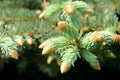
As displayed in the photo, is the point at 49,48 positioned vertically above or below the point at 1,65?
above

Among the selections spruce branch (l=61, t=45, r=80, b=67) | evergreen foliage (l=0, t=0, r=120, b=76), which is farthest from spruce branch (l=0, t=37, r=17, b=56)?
spruce branch (l=61, t=45, r=80, b=67)

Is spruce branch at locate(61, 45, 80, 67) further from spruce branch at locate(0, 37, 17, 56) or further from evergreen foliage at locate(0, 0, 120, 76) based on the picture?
spruce branch at locate(0, 37, 17, 56)

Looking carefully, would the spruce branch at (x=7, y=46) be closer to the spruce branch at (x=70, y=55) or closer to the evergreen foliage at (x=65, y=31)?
the evergreen foliage at (x=65, y=31)

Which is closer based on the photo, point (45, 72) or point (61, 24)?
point (61, 24)

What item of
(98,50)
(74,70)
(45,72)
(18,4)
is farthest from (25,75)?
(98,50)

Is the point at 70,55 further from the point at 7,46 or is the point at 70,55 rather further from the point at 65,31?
the point at 7,46

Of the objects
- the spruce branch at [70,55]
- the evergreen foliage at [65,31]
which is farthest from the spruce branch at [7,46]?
the spruce branch at [70,55]

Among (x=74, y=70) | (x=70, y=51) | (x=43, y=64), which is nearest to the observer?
(x=70, y=51)

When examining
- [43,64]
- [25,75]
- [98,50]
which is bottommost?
[25,75]

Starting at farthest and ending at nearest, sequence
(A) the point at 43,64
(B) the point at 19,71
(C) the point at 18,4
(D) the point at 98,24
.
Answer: (B) the point at 19,71, (A) the point at 43,64, (C) the point at 18,4, (D) the point at 98,24

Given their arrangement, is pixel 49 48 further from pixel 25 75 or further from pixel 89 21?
pixel 25 75

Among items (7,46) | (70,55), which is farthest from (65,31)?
(7,46)
